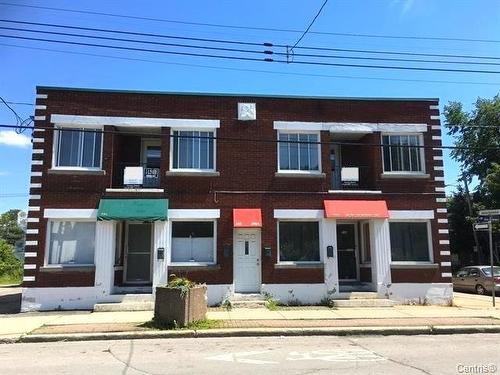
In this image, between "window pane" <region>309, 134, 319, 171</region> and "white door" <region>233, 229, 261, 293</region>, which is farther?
"window pane" <region>309, 134, 319, 171</region>

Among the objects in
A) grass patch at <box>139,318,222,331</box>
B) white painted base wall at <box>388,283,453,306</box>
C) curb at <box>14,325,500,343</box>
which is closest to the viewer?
curb at <box>14,325,500,343</box>

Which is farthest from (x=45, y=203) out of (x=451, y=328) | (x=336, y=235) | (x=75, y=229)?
(x=451, y=328)

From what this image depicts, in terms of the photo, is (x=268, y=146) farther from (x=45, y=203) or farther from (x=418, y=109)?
(x=45, y=203)

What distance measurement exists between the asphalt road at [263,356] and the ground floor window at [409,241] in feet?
20.6

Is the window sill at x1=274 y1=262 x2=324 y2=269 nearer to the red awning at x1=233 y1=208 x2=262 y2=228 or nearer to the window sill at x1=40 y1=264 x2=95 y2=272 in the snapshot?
the red awning at x1=233 y1=208 x2=262 y2=228

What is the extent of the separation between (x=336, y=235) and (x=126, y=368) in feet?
37.1

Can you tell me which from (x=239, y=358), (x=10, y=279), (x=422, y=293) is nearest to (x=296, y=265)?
(x=422, y=293)

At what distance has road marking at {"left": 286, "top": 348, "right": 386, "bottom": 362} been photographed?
916cm

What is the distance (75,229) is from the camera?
17.4m

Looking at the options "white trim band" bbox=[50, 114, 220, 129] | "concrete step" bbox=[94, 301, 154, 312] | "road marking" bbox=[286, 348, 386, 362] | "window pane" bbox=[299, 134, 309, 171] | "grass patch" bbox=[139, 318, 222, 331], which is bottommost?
"road marking" bbox=[286, 348, 386, 362]

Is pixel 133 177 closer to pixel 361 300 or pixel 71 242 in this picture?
pixel 71 242

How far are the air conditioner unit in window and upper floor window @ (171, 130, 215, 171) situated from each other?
3.88ft

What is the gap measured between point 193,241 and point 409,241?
7.58 m

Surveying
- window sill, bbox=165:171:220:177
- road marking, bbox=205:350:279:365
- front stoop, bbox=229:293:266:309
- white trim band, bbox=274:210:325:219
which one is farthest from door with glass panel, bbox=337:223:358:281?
road marking, bbox=205:350:279:365
